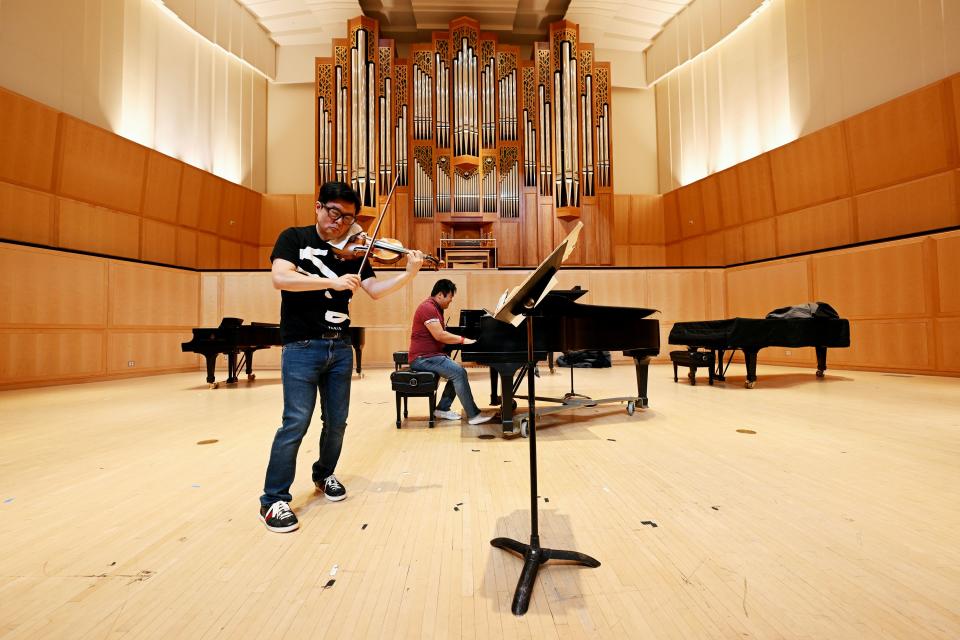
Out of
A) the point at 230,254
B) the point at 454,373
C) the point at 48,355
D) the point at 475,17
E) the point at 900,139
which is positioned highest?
the point at 475,17

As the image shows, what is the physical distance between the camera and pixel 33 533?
5.16 ft

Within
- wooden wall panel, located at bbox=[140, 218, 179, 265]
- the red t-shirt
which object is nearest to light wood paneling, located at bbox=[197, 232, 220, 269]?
wooden wall panel, located at bbox=[140, 218, 179, 265]

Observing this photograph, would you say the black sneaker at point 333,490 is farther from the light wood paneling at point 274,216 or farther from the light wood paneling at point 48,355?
the light wood paneling at point 274,216

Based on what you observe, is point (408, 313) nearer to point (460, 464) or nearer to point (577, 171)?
point (577, 171)

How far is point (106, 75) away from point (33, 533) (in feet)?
27.0

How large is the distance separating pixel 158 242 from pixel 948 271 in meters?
11.2

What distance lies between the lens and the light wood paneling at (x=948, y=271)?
17.0ft

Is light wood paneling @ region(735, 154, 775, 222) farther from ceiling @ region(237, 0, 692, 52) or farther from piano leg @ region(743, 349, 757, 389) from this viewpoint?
piano leg @ region(743, 349, 757, 389)

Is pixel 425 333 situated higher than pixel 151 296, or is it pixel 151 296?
pixel 151 296

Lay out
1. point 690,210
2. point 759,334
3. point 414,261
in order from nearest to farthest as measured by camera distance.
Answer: point 414,261 → point 759,334 → point 690,210

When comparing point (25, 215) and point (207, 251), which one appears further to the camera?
point (207, 251)

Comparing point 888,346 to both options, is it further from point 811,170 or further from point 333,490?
point 333,490

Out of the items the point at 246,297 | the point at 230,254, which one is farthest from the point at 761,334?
the point at 230,254

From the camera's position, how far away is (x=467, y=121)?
31.4 ft
